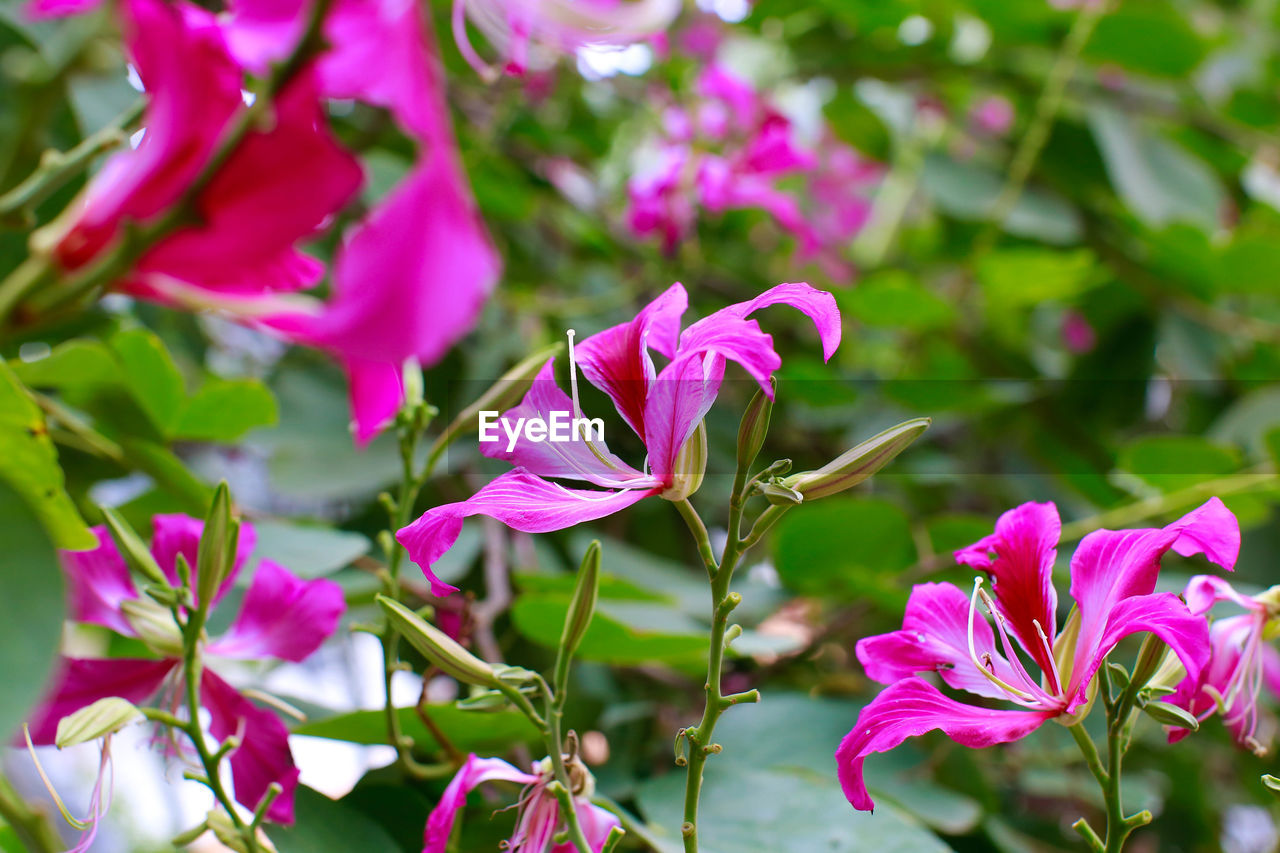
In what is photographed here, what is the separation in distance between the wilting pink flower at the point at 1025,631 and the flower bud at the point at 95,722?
0.26 m

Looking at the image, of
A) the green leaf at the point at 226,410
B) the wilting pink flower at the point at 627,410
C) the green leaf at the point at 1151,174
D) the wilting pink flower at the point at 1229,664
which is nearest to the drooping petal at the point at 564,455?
the wilting pink flower at the point at 627,410

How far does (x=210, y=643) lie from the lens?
431 mm

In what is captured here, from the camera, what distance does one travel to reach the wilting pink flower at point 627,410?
295 millimetres

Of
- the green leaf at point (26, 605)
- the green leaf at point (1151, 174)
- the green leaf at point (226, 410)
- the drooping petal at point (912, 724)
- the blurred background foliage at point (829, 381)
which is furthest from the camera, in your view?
the green leaf at point (1151, 174)

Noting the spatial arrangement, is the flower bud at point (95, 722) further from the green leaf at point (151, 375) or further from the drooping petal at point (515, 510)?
the green leaf at point (151, 375)

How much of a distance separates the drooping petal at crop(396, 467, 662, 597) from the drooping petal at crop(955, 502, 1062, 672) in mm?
147

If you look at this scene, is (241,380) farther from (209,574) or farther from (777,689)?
(777,689)

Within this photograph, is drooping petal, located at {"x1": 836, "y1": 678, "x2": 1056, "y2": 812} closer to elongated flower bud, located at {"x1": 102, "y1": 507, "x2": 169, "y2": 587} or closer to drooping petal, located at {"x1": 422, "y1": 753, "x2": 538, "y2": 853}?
drooping petal, located at {"x1": 422, "y1": 753, "x2": 538, "y2": 853}

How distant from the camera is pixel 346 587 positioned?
0.54 meters

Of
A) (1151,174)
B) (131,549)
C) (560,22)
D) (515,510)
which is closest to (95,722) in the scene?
(131,549)

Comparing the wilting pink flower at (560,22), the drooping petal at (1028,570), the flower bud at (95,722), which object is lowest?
the drooping petal at (1028,570)

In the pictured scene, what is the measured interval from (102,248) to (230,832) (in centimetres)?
20

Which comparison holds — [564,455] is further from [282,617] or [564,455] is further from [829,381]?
[829,381]

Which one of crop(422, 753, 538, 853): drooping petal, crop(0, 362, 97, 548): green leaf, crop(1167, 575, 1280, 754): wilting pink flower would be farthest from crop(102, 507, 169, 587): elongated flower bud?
crop(1167, 575, 1280, 754): wilting pink flower
